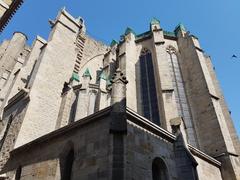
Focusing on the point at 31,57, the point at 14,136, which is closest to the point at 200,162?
the point at 14,136

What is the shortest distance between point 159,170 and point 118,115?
232 centimetres

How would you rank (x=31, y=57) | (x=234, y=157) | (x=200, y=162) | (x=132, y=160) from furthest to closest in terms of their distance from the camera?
(x=31, y=57), (x=234, y=157), (x=200, y=162), (x=132, y=160)

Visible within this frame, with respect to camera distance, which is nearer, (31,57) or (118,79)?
(118,79)

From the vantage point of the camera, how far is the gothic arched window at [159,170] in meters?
7.05

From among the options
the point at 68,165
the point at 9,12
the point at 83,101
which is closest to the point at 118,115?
the point at 68,165

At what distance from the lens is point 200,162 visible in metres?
9.59

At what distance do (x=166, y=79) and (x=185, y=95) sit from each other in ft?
6.19

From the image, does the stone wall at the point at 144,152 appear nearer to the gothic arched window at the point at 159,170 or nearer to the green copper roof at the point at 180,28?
the gothic arched window at the point at 159,170

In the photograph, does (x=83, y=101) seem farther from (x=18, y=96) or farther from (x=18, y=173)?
(x=18, y=173)

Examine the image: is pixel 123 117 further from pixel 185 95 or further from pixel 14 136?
pixel 185 95

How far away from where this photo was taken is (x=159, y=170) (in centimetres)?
715

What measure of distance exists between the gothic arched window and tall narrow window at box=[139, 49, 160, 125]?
6.07 m

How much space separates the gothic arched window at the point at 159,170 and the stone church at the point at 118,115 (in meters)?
0.03

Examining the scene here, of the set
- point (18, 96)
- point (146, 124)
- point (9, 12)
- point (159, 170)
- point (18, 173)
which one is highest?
point (9, 12)
